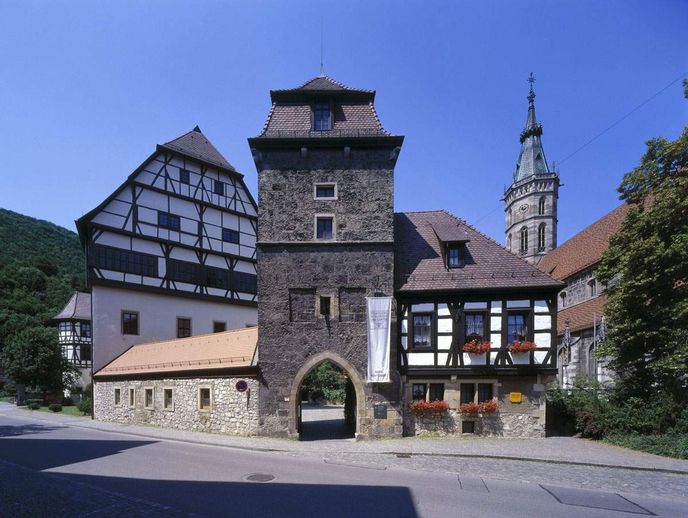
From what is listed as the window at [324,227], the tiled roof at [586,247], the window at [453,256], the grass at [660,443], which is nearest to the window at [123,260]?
the window at [324,227]

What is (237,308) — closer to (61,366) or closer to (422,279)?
(61,366)

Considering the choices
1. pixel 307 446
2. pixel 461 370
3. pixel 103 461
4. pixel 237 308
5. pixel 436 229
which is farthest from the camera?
pixel 237 308

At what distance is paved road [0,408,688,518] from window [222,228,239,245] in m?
20.0

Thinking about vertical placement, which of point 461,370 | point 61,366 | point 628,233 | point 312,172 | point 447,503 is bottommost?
point 61,366

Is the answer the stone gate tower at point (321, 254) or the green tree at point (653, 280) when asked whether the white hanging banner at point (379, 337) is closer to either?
the stone gate tower at point (321, 254)

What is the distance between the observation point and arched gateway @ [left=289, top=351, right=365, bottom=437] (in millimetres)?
16125

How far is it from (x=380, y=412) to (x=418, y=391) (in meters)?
1.72

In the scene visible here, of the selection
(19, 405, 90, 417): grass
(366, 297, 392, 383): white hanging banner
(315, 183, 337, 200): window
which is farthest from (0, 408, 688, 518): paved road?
(19, 405, 90, 417): grass

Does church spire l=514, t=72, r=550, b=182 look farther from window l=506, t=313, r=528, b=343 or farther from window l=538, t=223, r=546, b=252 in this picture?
window l=506, t=313, r=528, b=343

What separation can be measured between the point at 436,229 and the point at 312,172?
5.91 meters

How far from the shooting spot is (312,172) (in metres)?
17.3

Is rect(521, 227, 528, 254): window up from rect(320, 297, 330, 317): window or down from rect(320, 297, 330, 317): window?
up

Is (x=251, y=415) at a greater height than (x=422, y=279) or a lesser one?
lesser

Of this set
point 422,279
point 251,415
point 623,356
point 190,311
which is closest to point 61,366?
point 190,311
